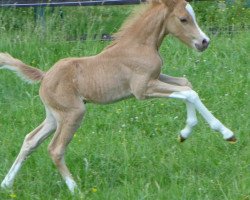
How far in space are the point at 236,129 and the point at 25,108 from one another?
2.43m

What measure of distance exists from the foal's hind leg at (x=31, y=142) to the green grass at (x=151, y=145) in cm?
13

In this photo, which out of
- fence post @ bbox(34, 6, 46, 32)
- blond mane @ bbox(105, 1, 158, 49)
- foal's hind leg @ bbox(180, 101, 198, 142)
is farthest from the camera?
fence post @ bbox(34, 6, 46, 32)

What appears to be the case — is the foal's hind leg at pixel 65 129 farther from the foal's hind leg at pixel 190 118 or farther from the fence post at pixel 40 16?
the fence post at pixel 40 16

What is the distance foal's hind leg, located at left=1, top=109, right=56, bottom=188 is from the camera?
7328 millimetres

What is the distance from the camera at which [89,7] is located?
13602 mm

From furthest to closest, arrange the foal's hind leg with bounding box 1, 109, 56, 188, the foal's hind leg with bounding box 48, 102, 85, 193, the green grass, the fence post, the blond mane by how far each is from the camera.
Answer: the fence post → the blond mane → the foal's hind leg with bounding box 1, 109, 56, 188 → the foal's hind leg with bounding box 48, 102, 85, 193 → the green grass

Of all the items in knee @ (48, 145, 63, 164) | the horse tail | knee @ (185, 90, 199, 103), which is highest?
knee @ (185, 90, 199, 103)

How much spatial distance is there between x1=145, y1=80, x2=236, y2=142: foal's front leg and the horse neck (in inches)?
15.2

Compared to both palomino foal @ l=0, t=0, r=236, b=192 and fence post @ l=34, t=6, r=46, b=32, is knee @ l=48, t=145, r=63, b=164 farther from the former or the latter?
fence post @ l=34, t=6, r=46, b=32

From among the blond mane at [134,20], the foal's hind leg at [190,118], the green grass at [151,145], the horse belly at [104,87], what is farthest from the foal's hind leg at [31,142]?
the foal's hind leg at [190,118]

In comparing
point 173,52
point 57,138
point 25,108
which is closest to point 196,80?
point 173,52

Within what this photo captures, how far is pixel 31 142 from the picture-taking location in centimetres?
745

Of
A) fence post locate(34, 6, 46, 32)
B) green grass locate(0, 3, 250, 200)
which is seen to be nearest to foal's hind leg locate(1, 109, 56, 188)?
green grass locate(0, 3, 250, 200)

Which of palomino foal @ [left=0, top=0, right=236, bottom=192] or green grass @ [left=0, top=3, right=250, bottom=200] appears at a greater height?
palomino foal @ [left=0, top=0, right=236, bottom=192]
